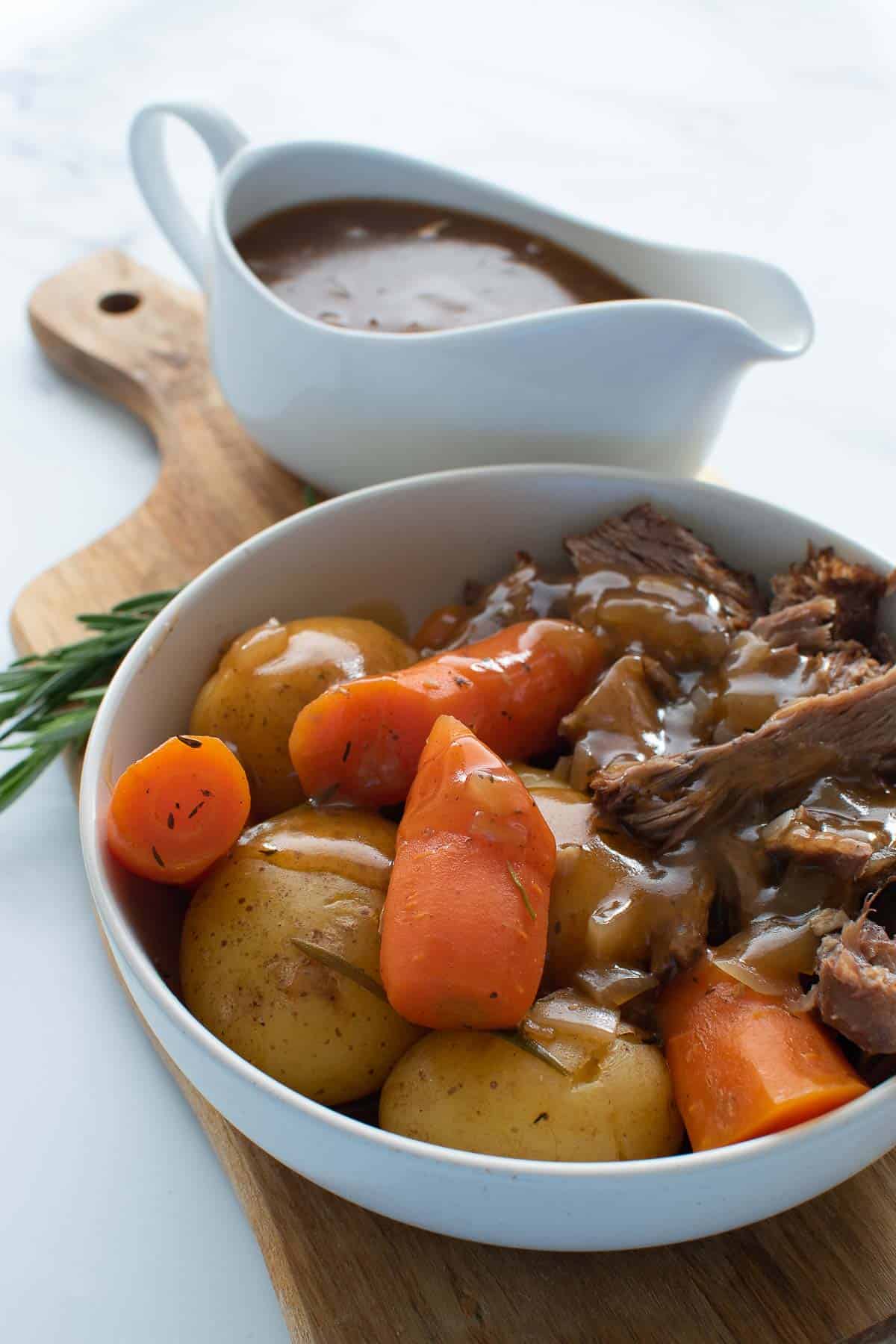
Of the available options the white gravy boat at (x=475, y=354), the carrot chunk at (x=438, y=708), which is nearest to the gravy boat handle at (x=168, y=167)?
the white gravy boat at (x=475, y=354)

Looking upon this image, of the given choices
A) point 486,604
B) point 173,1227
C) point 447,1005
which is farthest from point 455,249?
point 173,1227

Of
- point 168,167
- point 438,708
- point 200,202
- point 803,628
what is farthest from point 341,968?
point 200,202

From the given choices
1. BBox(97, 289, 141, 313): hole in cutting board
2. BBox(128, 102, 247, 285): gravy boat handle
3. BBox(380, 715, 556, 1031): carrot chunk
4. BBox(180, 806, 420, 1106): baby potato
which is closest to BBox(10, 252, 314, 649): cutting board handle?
BBox(97, 289, 141, 313): hole in cutting board

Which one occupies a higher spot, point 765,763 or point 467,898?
point 765,763

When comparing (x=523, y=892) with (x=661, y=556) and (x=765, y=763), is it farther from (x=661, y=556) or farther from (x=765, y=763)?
(x=661, y=556)

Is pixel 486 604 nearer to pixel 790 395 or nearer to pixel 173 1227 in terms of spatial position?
pixel 173 1227

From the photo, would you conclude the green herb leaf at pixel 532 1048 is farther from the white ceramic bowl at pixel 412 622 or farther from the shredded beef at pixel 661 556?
the shredded beef at pixel 661 556
